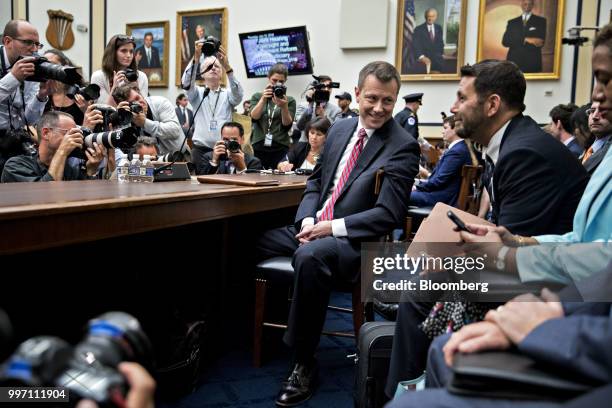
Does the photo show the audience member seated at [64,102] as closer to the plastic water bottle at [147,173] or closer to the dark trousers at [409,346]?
the plastic water bottle at [147,173]

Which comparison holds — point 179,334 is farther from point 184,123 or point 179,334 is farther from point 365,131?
point 184,123

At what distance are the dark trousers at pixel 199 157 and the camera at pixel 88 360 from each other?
12.6 feet

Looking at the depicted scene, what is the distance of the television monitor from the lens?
28.5 feet

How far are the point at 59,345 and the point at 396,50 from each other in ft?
27.5

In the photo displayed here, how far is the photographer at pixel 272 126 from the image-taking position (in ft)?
17.3

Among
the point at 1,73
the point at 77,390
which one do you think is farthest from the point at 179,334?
the point at 1,73

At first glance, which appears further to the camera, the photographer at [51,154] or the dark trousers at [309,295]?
the photographer at [51,154]

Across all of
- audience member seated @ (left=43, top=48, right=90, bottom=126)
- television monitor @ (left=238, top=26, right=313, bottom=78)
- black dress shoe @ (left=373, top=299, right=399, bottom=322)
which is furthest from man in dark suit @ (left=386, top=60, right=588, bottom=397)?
television monitor @ (left=238, top=26, right=313, bottom=78)

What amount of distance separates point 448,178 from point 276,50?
18.5 feet

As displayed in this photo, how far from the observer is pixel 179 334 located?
2109 millimetres

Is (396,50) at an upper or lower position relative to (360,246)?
upper

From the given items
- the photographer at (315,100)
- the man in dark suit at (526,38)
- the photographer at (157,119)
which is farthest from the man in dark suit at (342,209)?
the man in dark suit at (526,38)

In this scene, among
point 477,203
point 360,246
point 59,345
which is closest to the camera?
point 59,345

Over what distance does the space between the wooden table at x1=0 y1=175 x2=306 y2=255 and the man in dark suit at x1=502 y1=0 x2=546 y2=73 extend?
6.43 m
